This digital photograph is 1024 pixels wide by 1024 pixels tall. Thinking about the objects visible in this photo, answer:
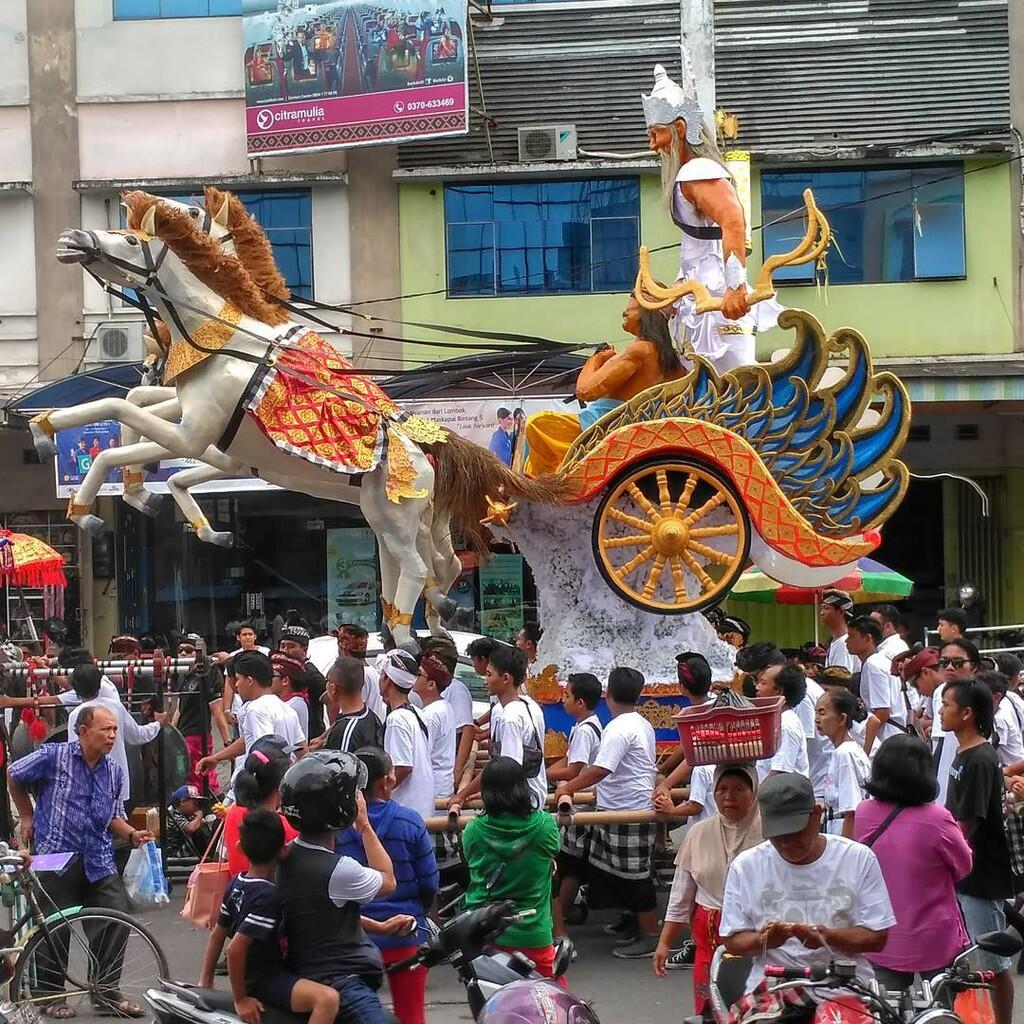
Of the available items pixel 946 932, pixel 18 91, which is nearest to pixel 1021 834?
pixel 946 932

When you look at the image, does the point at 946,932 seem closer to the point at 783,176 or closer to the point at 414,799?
the point at 414,799

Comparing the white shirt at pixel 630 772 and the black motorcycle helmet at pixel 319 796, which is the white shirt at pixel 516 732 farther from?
the black motorcycle helmet at pixel 319 796

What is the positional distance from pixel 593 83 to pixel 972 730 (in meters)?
15.8

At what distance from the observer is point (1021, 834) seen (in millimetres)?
7535

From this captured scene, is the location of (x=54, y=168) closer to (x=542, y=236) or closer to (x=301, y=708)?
(x=542, y=236)

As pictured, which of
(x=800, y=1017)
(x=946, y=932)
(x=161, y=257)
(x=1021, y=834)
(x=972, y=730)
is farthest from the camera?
(x=161, y=257)

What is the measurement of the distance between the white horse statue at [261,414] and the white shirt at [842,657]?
8.67ft

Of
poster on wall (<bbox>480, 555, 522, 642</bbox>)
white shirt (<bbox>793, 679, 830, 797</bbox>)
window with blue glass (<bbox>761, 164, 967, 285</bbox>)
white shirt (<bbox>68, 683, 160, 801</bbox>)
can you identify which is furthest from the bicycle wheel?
window with blue glass (<bbox>761, 164, 967, 285</bbox>)

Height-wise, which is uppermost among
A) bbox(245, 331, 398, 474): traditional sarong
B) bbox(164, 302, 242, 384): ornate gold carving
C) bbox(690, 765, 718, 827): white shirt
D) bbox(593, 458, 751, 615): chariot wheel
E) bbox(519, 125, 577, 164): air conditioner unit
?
bbox(519, 125, 577, 164): air conditioner unit

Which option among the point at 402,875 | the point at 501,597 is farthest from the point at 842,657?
the point at 501,597

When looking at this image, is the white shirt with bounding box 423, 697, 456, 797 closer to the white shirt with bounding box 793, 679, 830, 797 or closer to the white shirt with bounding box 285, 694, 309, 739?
the white shirt with bounding box 285, 694, 309, 739

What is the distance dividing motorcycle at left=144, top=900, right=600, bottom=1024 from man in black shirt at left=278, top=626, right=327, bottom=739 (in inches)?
207

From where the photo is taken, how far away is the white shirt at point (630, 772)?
8.42 meters

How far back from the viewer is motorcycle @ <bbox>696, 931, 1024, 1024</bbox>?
4344 mm
